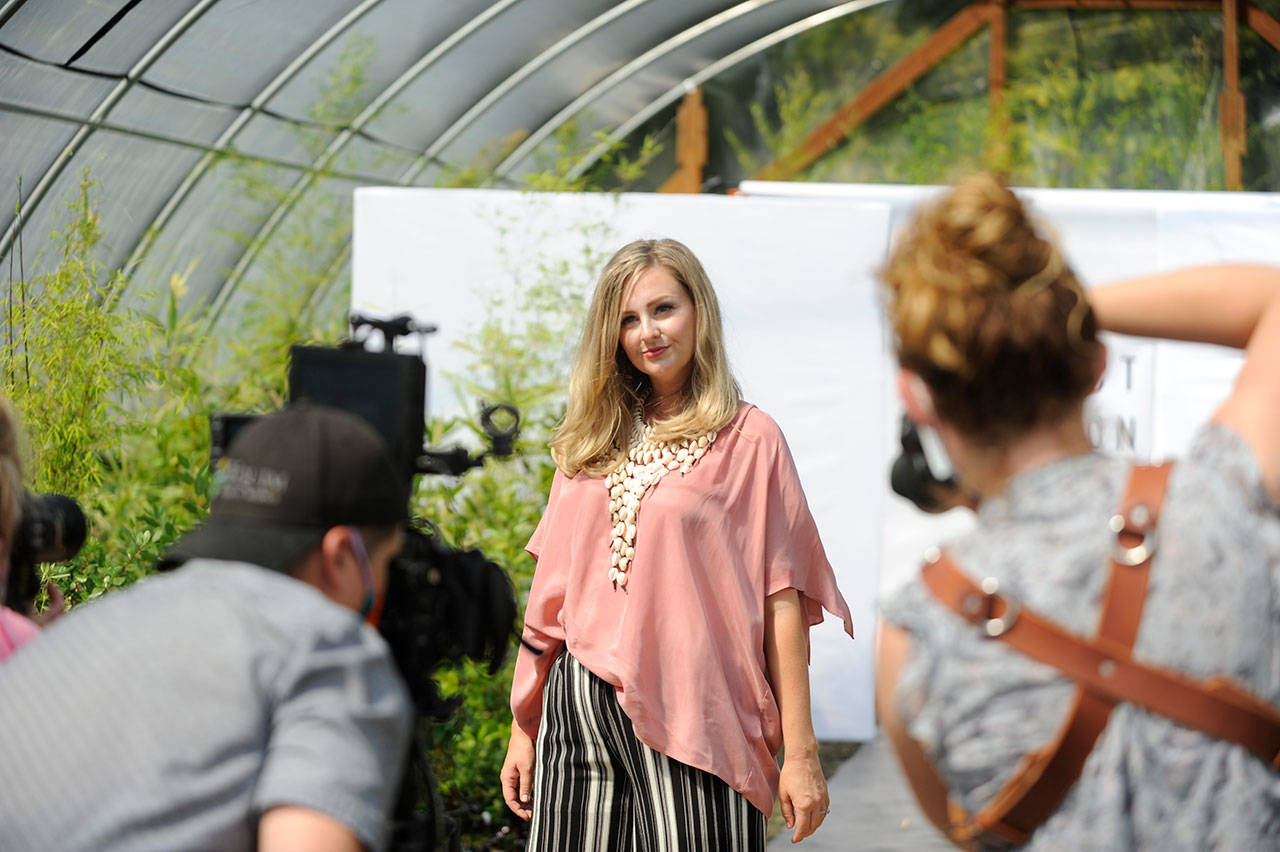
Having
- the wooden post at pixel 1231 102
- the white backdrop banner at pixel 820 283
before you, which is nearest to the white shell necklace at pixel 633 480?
the white backdrop banner at pixel 820 283

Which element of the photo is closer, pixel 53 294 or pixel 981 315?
pixel 981 315

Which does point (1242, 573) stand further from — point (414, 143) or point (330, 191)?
point (414, 143)

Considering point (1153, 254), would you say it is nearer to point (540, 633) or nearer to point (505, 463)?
point (505, 463)

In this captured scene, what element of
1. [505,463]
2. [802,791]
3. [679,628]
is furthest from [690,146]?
[802,791]

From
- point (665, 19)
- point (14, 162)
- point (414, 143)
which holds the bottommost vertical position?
point (14, 162)

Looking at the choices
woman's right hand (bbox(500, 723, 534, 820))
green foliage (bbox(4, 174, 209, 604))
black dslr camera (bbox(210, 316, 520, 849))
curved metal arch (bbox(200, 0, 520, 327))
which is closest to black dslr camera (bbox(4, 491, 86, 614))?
black dslr camera (bbox(210, 316, 520, 849))

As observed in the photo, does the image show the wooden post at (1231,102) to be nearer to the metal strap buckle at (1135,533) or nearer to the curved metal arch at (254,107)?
the curved metal arch at (254,107)

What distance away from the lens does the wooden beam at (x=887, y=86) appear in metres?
7.80

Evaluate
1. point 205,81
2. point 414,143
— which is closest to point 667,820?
point 205,81

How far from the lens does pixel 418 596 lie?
146cm

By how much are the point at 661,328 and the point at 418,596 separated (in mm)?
1200

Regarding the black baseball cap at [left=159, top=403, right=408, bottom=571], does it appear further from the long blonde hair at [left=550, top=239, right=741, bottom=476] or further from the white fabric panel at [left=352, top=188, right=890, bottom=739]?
the white fabric panel at [left=352, top=188, right=890, bottom=739]

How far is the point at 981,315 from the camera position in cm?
111

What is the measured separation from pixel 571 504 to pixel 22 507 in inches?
42.2
